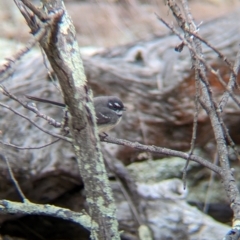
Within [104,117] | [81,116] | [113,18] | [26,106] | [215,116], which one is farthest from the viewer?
[113,18]

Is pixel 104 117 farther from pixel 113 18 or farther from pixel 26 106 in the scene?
pixel 113 18

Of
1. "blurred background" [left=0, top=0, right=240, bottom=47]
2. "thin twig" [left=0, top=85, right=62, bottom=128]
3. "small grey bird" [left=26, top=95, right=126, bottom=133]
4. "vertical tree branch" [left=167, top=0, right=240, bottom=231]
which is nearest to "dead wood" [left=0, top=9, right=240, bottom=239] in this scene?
"small grey bird" [left=26, top=95, right=126, bottom=133]

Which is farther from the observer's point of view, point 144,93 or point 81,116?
point 144,93

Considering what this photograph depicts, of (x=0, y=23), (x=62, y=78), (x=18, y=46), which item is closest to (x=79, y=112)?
(x=62, y=78)

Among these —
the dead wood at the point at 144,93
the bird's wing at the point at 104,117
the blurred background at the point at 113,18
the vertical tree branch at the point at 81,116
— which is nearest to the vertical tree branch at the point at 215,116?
the vertical tree branch at the point at 81,116

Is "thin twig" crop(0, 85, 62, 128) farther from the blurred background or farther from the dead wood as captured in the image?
the blurred background

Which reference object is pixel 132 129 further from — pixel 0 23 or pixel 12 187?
pixel 0 23

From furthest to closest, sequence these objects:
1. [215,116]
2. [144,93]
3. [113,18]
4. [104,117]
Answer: [113,18]
[144,93]
[104,117]
[215,116]

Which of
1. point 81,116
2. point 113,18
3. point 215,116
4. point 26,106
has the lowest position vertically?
point 81,116

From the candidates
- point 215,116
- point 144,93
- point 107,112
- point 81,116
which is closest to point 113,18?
point 144,93

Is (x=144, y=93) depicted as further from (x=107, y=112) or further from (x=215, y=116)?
(x=215, y=116)

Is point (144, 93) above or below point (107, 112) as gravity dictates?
above
